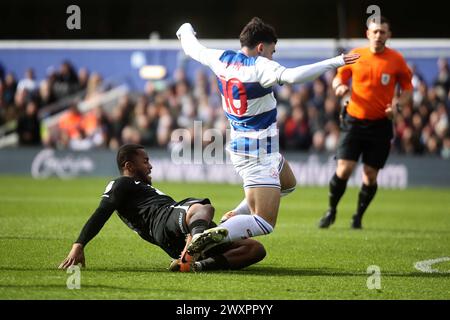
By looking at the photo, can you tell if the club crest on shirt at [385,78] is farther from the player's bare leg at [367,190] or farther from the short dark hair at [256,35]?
the short dark hair at [256,35]

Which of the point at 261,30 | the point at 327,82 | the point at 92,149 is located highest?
the point at 261,30

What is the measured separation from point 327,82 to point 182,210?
15439mm

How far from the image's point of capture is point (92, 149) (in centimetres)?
2322

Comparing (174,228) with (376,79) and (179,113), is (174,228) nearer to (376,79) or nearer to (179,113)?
(376,79)

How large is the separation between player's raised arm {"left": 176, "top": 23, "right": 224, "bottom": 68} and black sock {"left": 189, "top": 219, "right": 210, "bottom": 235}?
150 centimetres

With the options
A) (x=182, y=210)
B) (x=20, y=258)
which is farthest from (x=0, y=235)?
(x=182, y=210)

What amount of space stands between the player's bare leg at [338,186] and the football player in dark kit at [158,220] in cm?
439

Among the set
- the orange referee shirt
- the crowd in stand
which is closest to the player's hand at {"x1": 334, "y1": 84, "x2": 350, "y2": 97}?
the orange referee shirt

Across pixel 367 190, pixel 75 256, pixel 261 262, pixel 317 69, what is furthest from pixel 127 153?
pixel 367 190

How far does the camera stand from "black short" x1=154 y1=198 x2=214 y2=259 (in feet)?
25.9

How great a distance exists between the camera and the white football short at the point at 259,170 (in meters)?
8.18

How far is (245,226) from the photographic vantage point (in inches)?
312
